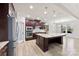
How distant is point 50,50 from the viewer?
94.6 inches

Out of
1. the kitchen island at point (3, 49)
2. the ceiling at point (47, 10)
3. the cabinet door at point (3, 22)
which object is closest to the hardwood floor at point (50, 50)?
the kitchen island at point (3, 49)

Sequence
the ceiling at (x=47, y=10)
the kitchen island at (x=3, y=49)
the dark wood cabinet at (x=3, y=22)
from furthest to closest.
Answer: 1. the dark wood cabinet at (x=3, y=22)
2. the ceiling at (x=47, y=10)
3. the kitchen island at (x=3, y=49)

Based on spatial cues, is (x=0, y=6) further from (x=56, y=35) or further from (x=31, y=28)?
(x=56, y=35)

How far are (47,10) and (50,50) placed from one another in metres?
0.80

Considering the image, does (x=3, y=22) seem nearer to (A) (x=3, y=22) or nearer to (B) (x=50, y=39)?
(A) (x=3, y=22)

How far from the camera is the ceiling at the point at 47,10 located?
2275mm

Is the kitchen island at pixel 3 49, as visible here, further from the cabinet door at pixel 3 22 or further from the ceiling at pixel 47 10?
the ceiling at pixel 47 10

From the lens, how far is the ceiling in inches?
89.6

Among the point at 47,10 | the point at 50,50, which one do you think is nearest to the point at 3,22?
the point at 47,10

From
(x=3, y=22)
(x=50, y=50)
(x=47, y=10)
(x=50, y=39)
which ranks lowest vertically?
(x=50, y=50)

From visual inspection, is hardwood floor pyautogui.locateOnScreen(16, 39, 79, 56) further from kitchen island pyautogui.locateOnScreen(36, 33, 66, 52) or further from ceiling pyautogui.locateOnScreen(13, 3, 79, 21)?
ceiling pyautogui.locateOnScreen(13, 3, 79, 21)

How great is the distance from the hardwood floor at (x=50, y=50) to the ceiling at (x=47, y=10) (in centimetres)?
52

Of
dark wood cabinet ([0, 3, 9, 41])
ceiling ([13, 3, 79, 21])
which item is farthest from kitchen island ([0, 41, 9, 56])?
ceiling ([13, 3, 79, 21])

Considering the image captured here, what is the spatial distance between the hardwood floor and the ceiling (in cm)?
52
